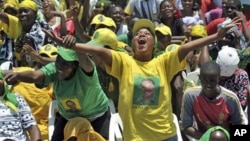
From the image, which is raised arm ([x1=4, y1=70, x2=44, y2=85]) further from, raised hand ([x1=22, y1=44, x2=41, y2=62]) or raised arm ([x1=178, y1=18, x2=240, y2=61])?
raised arm ([x1=178, y1=18, x2=240, y2=61])

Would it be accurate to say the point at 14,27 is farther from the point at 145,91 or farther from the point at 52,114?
the point at 145,91

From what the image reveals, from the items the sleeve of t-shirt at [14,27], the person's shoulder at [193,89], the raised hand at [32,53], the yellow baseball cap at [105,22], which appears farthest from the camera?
the sleeve of t-shirt at [14,27]

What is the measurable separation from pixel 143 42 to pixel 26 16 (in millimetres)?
2365

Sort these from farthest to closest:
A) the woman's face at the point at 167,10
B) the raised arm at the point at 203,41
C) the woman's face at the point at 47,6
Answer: the woman's face at the point at 47,6 → the woman's face at the point at 167,10 → the raised arm at the point at 203,41

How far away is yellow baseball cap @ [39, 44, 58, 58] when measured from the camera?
25.5 ft

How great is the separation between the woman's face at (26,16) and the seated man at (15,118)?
5.74ft

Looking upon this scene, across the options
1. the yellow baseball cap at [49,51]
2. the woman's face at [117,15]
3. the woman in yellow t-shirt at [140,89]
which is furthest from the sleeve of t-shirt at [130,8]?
the woman in yellow t-shirt at [140,89]

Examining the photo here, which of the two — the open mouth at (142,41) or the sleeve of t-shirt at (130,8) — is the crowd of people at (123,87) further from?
the sleeve of t-shirt at (130,8)

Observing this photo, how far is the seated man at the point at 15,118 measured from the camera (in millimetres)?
6707

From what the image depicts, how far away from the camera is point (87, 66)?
21.8 ft

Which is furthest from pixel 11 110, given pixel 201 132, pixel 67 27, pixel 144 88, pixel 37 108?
pixel 67 27

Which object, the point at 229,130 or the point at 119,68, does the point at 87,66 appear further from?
the point at 229,130

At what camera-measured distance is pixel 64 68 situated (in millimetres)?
6699

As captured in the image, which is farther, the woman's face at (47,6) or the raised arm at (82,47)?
the woman's face at (47,6)
